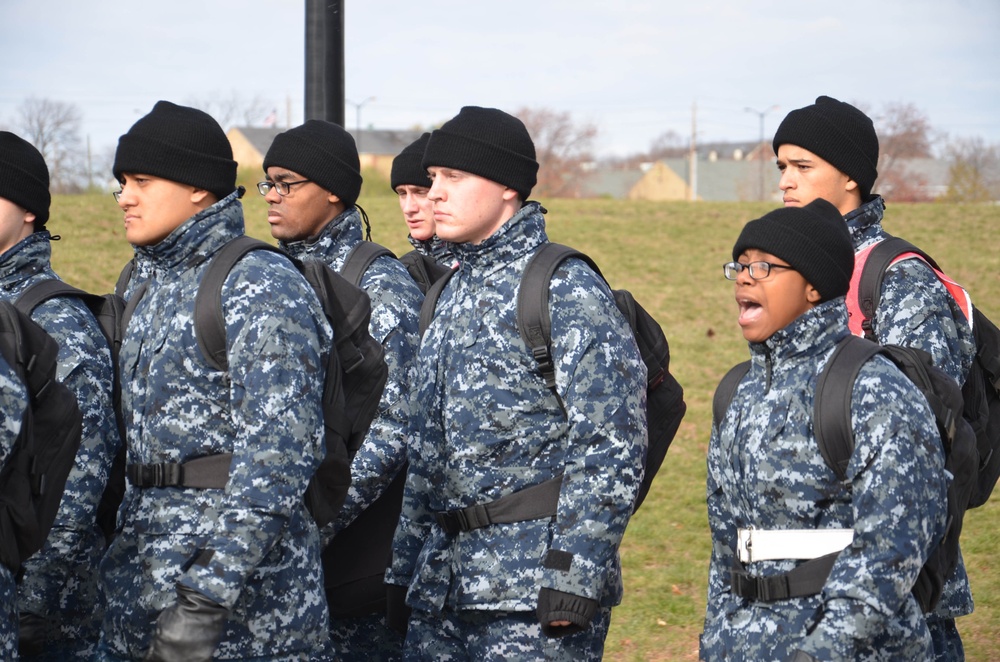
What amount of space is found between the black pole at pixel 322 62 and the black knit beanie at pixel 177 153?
2451 mm

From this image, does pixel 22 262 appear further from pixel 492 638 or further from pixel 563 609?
pixel 563 609

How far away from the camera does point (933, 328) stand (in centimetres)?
477

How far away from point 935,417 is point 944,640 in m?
1.48

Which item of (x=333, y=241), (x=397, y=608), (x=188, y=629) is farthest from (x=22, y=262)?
(x=188, y=629)

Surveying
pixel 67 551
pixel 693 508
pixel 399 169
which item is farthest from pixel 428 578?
pixel 693 508

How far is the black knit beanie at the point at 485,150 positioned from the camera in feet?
14.7

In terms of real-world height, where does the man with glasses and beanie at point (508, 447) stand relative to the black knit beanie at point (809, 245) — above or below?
below

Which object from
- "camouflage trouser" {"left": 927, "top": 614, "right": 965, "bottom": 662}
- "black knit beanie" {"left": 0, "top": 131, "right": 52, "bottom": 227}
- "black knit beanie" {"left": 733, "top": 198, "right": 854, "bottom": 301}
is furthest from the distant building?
"black knit beanie" {"left": 733, "top": 198, "right": 854, "bottom": 301}

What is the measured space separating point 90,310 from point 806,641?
266 cm

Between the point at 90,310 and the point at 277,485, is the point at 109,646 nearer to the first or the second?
the point at 277,485

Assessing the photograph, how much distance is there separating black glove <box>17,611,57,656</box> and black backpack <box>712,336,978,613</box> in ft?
7.41

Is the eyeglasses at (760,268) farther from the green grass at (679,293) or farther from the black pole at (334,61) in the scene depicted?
the green grass at (679,293)

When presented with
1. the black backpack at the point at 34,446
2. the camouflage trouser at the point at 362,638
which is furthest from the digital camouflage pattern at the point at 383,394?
the black backpack at the point at 34,446

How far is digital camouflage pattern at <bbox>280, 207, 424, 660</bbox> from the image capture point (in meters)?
4.93
